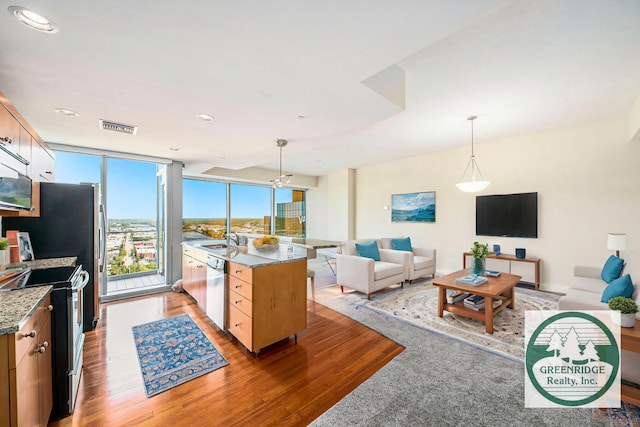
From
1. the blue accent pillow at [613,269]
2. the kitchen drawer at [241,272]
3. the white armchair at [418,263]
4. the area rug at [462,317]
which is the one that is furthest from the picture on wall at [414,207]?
the kitchen drawer at [241,272]

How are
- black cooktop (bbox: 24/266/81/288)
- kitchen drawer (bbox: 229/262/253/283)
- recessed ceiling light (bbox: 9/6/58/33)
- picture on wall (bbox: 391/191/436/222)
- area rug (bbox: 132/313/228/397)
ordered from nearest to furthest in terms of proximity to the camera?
recessed ceiling light (bbox: 9/6/58/33)
black cooktop (bbox: 24/266/81/288)
area rug (bbox: 132/313/228/397)
kitchen drawer (bbox: 229/262/253/283)
picture on wall (bbox: 391/191/436/222)

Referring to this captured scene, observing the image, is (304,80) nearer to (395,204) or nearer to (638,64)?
(638,64)

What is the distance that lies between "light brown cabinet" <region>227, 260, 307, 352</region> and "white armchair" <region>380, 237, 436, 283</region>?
8.45ft

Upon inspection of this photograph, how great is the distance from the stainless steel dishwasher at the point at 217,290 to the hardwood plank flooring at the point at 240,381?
0.17 metres

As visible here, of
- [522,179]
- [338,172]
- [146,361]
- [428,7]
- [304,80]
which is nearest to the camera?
[428,7]

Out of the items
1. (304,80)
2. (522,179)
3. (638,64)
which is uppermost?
(638,64)

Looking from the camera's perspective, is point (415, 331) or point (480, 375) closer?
point (480, 375)

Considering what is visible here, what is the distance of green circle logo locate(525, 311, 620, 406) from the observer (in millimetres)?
1834

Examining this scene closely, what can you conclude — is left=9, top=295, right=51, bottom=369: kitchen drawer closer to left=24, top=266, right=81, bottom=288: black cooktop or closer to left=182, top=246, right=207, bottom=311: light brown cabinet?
left=24, top=266, right=81, bottom=288: black cooktop

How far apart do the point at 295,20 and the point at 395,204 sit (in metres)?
5.44

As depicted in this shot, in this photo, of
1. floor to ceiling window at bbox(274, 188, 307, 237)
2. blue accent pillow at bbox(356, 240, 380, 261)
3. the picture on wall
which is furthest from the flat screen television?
floor to ceiling window at bbox(274, 188, 307, 237)

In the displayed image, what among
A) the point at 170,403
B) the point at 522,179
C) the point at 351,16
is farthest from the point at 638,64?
the point at 170,403

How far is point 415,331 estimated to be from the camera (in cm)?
284

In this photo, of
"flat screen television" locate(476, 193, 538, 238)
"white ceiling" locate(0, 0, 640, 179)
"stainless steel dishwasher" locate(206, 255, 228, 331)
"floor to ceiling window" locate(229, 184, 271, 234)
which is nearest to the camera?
Answer: "white ceiling" locate(0, 0, 640, 179)
